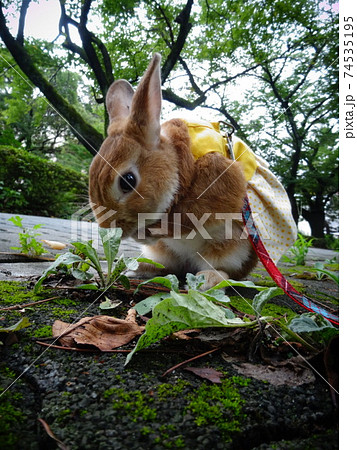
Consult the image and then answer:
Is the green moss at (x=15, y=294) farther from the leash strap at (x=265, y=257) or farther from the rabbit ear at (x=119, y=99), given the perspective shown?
the rabbit ear at (x=119, y=99)

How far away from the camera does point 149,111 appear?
121 centimetres

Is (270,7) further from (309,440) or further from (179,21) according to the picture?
(309,440)

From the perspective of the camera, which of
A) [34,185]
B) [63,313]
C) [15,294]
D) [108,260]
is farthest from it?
[34,185]

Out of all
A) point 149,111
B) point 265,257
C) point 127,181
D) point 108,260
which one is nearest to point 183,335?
point 108,260

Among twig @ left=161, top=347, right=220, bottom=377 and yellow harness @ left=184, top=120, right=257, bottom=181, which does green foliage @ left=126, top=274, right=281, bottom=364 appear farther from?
yellow harness @ left=184, top=120, right=257, bottom=181

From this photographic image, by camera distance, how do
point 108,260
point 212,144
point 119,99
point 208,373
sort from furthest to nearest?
point 119,99 < point 212,144 < point 108,260 < point 208,373

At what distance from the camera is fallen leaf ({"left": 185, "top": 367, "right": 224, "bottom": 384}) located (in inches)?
19.3

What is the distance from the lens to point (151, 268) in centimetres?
150

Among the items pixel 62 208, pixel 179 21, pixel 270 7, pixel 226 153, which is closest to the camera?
pixel 226 153

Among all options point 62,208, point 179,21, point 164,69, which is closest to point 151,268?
point 164,69

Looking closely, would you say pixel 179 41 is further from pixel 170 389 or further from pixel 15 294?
pixel 170 389

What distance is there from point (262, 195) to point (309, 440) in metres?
1.18

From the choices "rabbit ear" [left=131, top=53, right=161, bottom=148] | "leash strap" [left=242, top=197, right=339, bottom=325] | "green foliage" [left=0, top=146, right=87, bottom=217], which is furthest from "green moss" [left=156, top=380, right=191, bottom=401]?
"green foliage" [left=0, top=146, right=87, bottom=217]

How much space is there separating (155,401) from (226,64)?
8.84 ft
